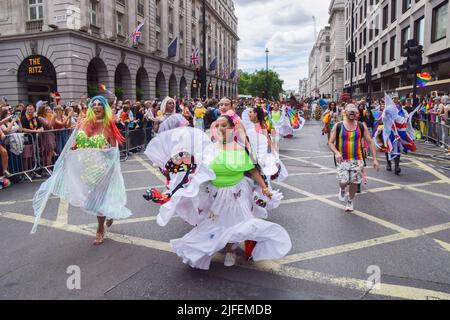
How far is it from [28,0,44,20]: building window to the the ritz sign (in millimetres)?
2453

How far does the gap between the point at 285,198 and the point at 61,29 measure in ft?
66.3

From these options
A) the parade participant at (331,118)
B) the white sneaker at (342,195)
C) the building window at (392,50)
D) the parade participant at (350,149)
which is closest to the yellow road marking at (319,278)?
the parade participant at (350,149)

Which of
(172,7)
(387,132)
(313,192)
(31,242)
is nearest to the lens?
(31,242)

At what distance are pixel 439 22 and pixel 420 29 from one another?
4071 millimetres

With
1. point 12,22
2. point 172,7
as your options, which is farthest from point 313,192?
point 172,7

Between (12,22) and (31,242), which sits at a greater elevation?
(12,22)

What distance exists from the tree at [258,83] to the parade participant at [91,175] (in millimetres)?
117048

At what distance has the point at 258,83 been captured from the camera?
125m

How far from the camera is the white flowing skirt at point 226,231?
3.81 meters

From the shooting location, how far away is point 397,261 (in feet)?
14.0

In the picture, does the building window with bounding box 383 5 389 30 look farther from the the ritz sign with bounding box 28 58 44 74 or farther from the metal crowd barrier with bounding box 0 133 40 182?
the metal crowd barrier with bounding box 0 133 40 182

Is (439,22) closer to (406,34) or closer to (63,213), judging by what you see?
(406,34)

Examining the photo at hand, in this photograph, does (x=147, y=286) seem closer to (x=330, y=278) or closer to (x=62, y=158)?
(x=330, y=278)

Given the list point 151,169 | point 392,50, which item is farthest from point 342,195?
point 392,50
